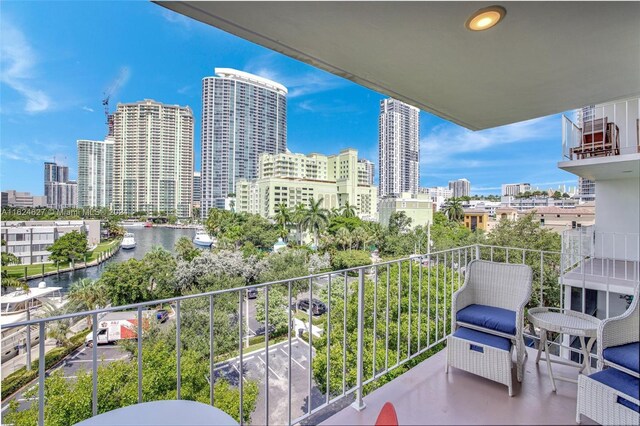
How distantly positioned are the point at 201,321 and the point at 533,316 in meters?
14.7

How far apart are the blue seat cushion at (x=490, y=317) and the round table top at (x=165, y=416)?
1.76 m

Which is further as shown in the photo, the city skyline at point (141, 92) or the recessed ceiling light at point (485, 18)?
the city skyline at point (141, 92)

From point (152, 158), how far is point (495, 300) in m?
49.2

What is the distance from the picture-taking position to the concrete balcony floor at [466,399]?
2.77 feet

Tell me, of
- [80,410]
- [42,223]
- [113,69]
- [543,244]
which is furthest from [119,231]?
[543,244]

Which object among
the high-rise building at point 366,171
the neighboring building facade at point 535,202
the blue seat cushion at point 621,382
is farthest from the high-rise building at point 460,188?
the blue seat cushion at point 621,382

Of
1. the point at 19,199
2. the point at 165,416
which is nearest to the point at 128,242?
the point at 19,199

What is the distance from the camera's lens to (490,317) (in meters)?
2.12

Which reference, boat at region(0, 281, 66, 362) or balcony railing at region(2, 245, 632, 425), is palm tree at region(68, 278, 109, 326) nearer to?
boat at region(0, 281, 66, 362)

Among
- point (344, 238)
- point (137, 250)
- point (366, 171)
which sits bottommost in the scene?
point (137, 250)

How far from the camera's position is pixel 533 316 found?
2174 millimetres

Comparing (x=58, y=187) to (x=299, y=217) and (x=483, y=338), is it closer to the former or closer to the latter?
(x=299, y=217)

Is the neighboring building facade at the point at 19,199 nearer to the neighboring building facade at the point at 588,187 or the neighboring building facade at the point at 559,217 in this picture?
the neighboring building facade at the point at 588,187

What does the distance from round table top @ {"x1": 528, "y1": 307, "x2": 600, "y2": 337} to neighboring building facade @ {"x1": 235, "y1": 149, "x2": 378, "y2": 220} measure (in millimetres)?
43132
